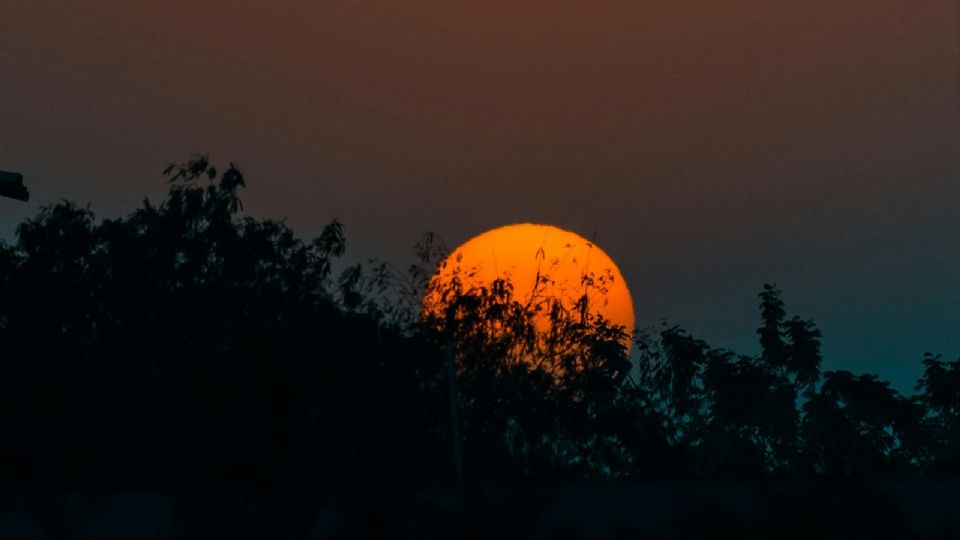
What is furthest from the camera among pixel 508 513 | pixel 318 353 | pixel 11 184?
pixel 318 353

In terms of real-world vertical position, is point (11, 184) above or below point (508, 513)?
above

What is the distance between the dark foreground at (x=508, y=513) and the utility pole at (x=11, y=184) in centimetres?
657

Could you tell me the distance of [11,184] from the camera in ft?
62.9

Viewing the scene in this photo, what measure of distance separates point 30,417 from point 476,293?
42.2 ft

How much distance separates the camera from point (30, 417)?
21.6 metres

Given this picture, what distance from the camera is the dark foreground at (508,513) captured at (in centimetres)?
1241

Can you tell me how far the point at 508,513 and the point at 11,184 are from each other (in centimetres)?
989

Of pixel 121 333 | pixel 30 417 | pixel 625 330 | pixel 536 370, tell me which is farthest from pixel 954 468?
pixel 30 417

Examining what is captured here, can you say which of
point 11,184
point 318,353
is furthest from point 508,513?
point 318,353

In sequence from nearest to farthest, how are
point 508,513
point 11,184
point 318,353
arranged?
point 508,513, point 11,184, point 318,353

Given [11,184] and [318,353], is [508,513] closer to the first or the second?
[11,184]

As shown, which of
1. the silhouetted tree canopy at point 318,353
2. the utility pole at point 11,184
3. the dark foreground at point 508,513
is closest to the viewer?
the dark foreground at point 508,513

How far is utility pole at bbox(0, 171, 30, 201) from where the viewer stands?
62.7ft

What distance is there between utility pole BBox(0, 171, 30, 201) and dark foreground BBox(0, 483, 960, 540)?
6.57 metres
